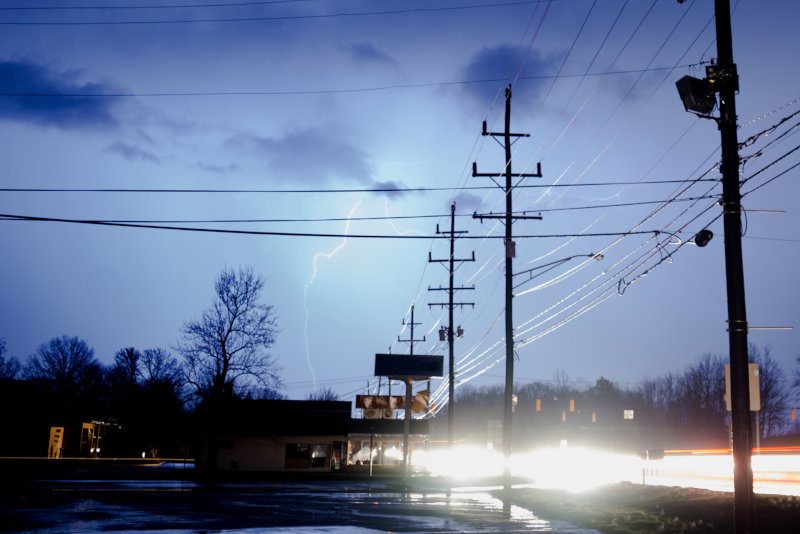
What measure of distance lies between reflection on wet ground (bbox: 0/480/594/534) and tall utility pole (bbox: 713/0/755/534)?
6876 mm

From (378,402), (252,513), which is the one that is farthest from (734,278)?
(378,402)

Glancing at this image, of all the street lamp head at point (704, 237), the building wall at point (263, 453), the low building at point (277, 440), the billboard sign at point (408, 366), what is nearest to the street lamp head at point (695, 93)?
the street lamp head at point (704, 237)

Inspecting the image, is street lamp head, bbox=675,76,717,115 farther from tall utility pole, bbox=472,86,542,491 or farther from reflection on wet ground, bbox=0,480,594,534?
tall utility pole, bbox=472,86,542,491

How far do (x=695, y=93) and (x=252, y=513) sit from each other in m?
16.3

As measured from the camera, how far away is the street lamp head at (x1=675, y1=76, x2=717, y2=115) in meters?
13.2

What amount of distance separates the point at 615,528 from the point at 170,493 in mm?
19708

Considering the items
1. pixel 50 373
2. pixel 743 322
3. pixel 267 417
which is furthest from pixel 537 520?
pixel 50 373

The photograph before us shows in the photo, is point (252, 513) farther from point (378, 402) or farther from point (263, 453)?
point (263, 453)

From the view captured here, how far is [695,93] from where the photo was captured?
13227mm

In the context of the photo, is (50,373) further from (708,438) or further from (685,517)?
(685,517)

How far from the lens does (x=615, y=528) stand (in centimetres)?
1852

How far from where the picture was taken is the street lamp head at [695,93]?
13203mm

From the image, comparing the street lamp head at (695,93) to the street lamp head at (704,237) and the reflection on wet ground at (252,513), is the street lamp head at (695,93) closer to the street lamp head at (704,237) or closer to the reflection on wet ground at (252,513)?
the street lamp head at (704,237)

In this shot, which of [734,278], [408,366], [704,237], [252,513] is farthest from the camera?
[408,366]
